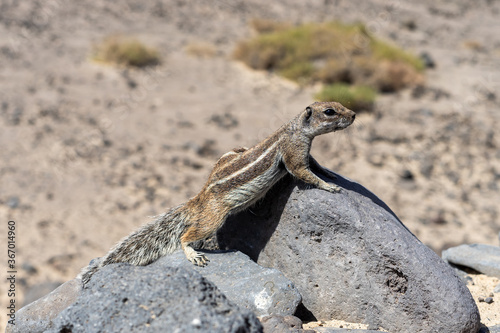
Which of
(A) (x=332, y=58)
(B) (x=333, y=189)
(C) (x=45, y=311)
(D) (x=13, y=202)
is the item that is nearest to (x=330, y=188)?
(B) (x=333, y=189)

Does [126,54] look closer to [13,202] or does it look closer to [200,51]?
[200,51]

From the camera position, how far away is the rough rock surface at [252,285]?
546 centimetres

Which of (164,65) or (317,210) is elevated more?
(317,210)

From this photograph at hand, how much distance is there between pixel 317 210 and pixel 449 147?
46.7ft

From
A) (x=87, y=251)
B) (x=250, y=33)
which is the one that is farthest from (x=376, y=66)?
(x=87, y=251)

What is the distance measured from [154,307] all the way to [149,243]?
1.94 meters

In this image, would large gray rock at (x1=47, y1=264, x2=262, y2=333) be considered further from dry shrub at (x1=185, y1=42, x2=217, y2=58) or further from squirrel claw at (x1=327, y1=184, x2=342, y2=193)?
dry shrub at (x1=185, y1=42, x2=217, y2=58)

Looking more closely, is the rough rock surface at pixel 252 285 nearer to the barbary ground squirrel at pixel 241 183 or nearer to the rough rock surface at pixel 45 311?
the barbary ground squirrel at pixel 241 183

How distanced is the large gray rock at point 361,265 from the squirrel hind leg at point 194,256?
89 centimetres

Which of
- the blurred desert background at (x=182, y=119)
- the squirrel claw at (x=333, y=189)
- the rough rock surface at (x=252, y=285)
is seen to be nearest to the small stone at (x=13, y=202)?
the blurred desert background at (x=182, y=119)

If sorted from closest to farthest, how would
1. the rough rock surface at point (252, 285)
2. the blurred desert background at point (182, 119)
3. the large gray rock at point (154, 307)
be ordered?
1. the large gray rock at point (154, 307)
2. the rough rock surface at point (252, 285)
3. the blurred desert background at point (182, 119)

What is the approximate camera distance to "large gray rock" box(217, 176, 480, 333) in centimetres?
577

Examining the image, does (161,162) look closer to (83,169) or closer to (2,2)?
(83,169)

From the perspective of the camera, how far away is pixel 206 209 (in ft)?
20.7
